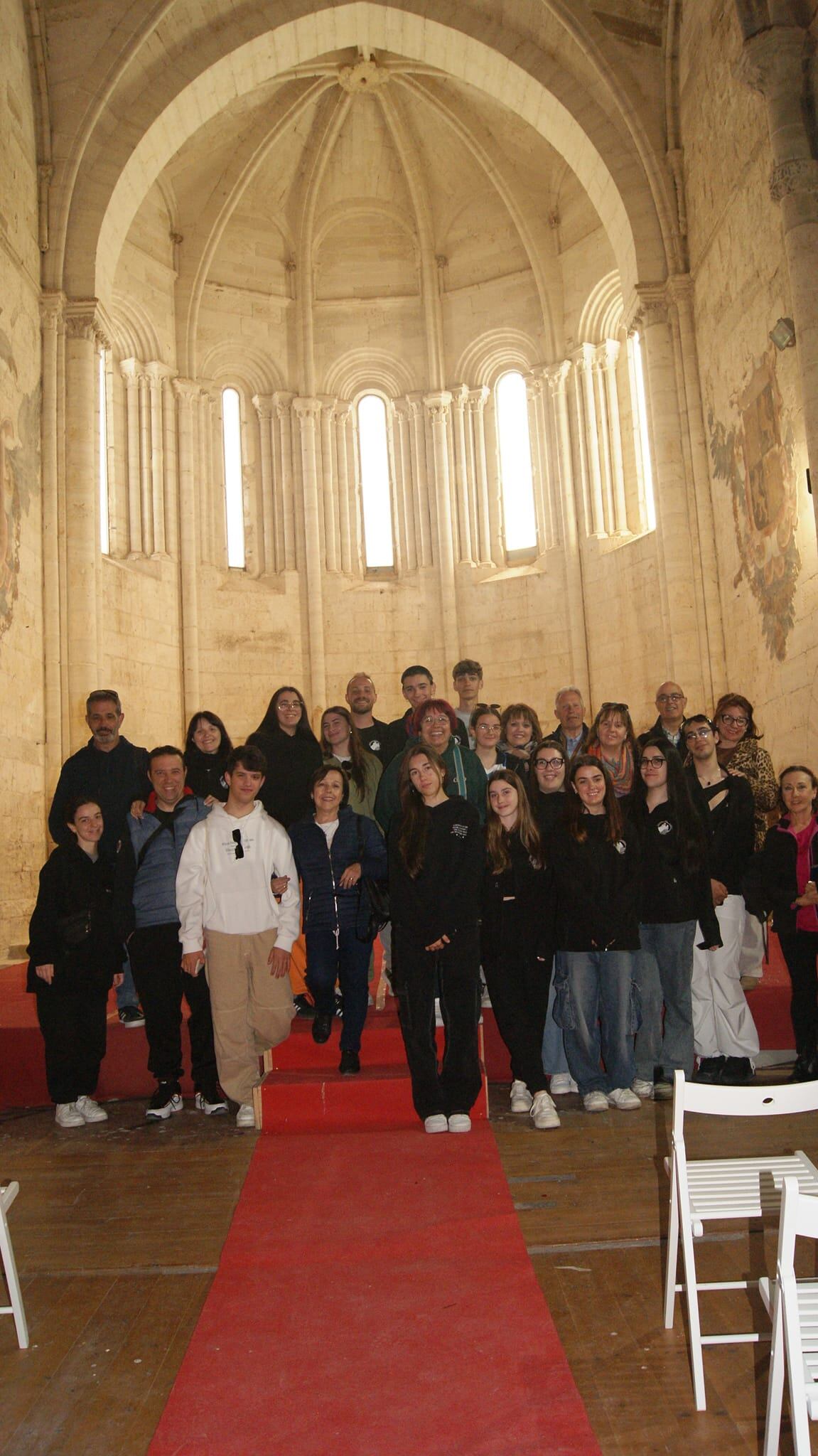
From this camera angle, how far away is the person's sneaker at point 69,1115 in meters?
6.25

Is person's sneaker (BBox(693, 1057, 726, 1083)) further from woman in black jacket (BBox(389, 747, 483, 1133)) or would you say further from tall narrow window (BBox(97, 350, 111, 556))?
tall narrow window (BBox(97, 350, 111, 556))

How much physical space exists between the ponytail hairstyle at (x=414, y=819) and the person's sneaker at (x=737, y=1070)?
207cm

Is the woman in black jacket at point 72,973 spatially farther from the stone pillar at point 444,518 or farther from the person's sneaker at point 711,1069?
the stone pillar at point 444,518

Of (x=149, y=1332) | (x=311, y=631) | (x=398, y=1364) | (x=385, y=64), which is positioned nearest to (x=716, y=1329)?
(x=398, y=1364)

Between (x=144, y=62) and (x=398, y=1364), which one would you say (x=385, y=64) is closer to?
(x=144, y=62)

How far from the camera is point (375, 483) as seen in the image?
1986 cm

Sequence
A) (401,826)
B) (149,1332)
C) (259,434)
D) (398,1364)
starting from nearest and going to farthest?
(398,1364)
(149,1332)
(401,826)
(259,434)

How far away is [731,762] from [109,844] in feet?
12.4

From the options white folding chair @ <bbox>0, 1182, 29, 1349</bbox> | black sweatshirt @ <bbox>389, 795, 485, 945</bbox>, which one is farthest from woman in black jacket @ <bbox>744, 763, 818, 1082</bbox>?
white folding chair @ <bbox>0, 1182, 29, 1349</bbox>

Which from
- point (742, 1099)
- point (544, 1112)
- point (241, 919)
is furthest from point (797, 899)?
point (742, 1099)

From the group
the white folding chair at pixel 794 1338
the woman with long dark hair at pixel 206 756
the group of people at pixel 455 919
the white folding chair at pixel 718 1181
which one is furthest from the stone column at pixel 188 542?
the white folding chair at pixel 794 1338

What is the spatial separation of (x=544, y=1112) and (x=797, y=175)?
916 centimetres

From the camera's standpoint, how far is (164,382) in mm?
18531

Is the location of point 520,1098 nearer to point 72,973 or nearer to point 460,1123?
point 460,1123
